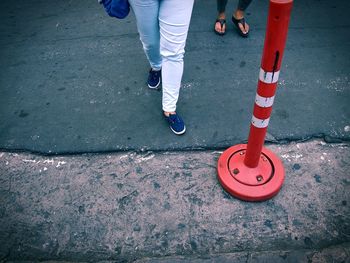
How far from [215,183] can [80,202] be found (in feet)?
3.21

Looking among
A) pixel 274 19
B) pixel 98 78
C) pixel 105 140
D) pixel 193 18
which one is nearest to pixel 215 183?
pixel 105 140

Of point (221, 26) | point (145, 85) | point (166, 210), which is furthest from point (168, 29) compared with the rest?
point (221, 26)

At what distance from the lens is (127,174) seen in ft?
7.05

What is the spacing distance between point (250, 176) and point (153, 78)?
142 centimetres

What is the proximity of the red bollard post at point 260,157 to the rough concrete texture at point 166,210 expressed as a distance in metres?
0.10

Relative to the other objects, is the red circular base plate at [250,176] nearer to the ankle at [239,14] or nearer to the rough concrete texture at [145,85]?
the rough concrete texture at [145,85]

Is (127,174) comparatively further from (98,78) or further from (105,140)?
(98,78)

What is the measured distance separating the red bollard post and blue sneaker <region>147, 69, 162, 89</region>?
1116 mm

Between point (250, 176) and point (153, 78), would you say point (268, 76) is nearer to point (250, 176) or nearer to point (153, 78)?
point (250, 176)

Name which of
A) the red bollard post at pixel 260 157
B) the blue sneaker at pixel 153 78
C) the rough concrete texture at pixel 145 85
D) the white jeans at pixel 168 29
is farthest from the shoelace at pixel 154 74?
the red bollard post at pixel 260 157

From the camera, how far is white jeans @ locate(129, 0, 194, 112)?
1.82 meters

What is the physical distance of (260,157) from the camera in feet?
6.89

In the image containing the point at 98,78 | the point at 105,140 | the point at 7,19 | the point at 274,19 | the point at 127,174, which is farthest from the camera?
the point at 7,19

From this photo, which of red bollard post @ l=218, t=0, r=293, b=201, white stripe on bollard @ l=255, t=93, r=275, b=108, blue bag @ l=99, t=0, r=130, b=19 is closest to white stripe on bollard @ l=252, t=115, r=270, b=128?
red bollard post @ l=218, t=0, r=293, b=201
